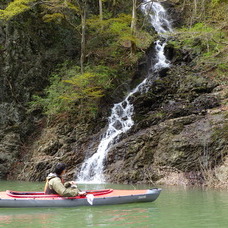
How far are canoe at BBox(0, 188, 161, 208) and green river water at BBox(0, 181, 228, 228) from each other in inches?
Answer: 4.4

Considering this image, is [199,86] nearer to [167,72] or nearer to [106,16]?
[167,72]

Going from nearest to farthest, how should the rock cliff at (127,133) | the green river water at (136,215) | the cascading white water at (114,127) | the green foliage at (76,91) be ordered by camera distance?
the green river water at (136,215) < the rock cliff at (127,133) < the cascading white water at (114,127) < the green foliage at (76,91)

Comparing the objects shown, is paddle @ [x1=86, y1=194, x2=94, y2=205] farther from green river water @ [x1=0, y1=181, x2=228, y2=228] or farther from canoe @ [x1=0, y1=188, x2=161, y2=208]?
green river water @ [x1=0, y1=181, x2=228, y2=228]

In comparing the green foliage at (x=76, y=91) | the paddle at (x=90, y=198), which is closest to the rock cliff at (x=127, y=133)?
the green foliage at (x=76, y=91)

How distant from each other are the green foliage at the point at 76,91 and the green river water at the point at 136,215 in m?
9.96

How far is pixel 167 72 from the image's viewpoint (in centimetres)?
1900

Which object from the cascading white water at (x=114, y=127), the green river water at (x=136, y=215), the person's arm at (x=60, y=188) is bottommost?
the green river water at (x=136, y=215)

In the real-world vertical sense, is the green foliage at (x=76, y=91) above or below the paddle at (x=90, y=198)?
above

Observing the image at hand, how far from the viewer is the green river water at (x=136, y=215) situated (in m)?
5.34

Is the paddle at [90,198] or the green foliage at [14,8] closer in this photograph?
the paddle at [90,198]

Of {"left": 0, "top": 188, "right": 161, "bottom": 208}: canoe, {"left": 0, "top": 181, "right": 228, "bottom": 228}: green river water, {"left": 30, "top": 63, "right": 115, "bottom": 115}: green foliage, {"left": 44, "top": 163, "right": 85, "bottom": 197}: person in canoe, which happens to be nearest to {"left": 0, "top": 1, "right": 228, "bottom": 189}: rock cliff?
{"left": 30, "top": 63, "right": 115, "bottom": 115}: green foliage

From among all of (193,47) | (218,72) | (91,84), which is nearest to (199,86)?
(218,72)

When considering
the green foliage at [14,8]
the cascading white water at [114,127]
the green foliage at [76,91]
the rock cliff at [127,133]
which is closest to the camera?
the rock cliff at [127,133]

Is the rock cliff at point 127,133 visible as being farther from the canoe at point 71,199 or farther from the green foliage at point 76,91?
the canoe at point 71,199
